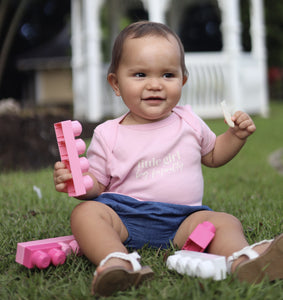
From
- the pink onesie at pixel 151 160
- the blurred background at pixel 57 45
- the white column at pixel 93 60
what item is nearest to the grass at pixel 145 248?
the pink onesie at pixel 151 160

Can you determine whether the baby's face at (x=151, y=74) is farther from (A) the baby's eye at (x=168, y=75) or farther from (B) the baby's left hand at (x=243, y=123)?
(B) the baby's left hand at (x=243, y=123)

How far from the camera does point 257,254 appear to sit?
5.11ft

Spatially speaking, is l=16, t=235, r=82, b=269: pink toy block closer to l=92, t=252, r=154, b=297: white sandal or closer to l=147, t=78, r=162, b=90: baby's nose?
l=92, t=252, r=154, b=297: white sandal

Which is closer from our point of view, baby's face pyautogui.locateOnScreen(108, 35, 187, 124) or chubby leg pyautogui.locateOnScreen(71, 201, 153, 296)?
chubby leg pyautogui.locateOnScreen(71, 201, 153, 296)

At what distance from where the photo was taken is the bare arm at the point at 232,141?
1.99 metres

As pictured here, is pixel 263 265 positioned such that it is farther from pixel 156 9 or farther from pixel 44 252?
pixel 156 9

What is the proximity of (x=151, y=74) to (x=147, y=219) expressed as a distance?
59 centimetres

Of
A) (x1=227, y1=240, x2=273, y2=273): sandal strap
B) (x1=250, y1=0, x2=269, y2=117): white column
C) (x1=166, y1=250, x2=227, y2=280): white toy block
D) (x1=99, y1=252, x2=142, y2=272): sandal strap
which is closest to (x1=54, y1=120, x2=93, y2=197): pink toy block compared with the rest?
(x1=99, y1=252, x2=142, y2=272): sandal strap

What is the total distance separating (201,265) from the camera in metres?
1.54

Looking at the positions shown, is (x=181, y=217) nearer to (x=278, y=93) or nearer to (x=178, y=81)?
(x=178, y=81)

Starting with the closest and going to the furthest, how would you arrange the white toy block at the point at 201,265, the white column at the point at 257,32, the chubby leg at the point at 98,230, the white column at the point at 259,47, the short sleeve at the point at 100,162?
the white toy block at the point at 201,265 < the chubby leg at the point at 98,230 < the short sleeve at the point at 100,162 < the white column at the point at 259,47 < the white column at the point at 257,32

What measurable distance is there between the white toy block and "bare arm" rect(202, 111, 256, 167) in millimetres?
600

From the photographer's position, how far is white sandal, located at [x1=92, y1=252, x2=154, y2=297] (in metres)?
1.43

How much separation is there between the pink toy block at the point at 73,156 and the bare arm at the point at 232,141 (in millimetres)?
633
